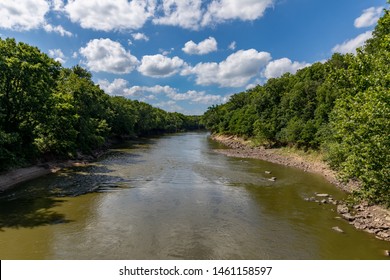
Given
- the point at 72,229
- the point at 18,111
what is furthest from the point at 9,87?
the point at 72,229

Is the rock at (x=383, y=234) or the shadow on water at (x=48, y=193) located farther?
the shadow on water at (x=48, y=193)

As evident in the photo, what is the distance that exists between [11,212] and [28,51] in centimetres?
1955

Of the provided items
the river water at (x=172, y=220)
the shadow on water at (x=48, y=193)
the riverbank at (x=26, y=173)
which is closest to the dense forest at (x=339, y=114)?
the river water at (x=172, y=220)

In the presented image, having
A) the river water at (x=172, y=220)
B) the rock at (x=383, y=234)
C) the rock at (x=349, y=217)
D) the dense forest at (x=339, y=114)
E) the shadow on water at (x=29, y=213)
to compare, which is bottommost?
the rock at (x=383, y=234)

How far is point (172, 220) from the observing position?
21.1 meters

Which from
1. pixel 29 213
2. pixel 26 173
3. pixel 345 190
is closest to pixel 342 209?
pixel 345 190

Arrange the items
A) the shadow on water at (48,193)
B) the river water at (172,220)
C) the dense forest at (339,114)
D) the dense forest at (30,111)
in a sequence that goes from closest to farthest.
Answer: the river water at (172,220)
the dense forest at (339,114)
the shadow on water at (48,193)
the dense forest at (30,111)

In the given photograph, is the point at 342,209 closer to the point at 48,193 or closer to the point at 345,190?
the point at 345,190

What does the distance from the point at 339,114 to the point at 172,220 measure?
15625mm

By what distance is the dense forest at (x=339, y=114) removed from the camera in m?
17.2

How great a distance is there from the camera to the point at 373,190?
58.6ft

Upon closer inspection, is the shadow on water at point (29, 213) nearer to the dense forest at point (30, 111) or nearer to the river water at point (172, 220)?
the river water at point (172, 220)

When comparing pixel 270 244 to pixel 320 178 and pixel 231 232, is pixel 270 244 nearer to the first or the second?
pixel 231 232

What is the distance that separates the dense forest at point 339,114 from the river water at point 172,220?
167 inches
